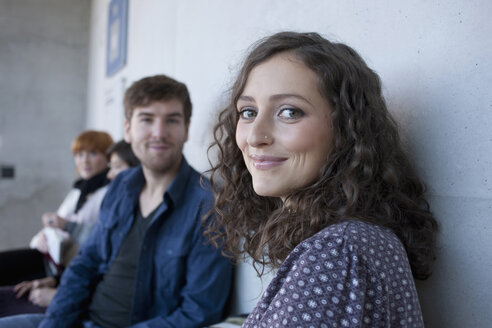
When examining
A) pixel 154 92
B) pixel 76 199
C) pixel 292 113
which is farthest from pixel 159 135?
pixel 76 199

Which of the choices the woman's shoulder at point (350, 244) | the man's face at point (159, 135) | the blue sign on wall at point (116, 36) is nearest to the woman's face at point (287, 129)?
the woman's shoulder at point (350, 244)

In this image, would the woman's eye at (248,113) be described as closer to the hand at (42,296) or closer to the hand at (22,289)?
the hand at (42,296)

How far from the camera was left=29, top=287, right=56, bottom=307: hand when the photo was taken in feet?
5.82

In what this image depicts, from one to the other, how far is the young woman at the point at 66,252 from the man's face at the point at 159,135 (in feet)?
2.36

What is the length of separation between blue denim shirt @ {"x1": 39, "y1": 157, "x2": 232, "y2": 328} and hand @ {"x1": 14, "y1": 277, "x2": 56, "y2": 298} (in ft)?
1.25

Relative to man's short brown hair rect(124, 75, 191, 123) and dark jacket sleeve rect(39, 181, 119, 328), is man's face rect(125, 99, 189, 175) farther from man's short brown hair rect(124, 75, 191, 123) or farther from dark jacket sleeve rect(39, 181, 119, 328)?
dark jacket sleeve rect(39, 181, 119, 328)

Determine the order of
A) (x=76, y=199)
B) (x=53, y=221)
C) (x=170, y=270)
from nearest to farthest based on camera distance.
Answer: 1. (x=170, y=270)
2. (x=53, y=221)
3. (x=76, y=199)

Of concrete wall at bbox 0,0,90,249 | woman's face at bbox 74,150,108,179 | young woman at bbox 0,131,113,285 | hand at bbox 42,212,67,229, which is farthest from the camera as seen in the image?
Answer: concrete wall at bbox 0,0,90,249

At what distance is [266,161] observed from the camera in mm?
792

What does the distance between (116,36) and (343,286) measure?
3.17 m

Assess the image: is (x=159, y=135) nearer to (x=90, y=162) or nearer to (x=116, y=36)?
(x=90, y=162)

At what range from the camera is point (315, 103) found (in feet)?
2.51

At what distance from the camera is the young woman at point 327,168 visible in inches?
25.4

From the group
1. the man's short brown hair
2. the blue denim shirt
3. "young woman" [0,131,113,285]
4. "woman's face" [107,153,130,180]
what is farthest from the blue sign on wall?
the blue denim shirt
